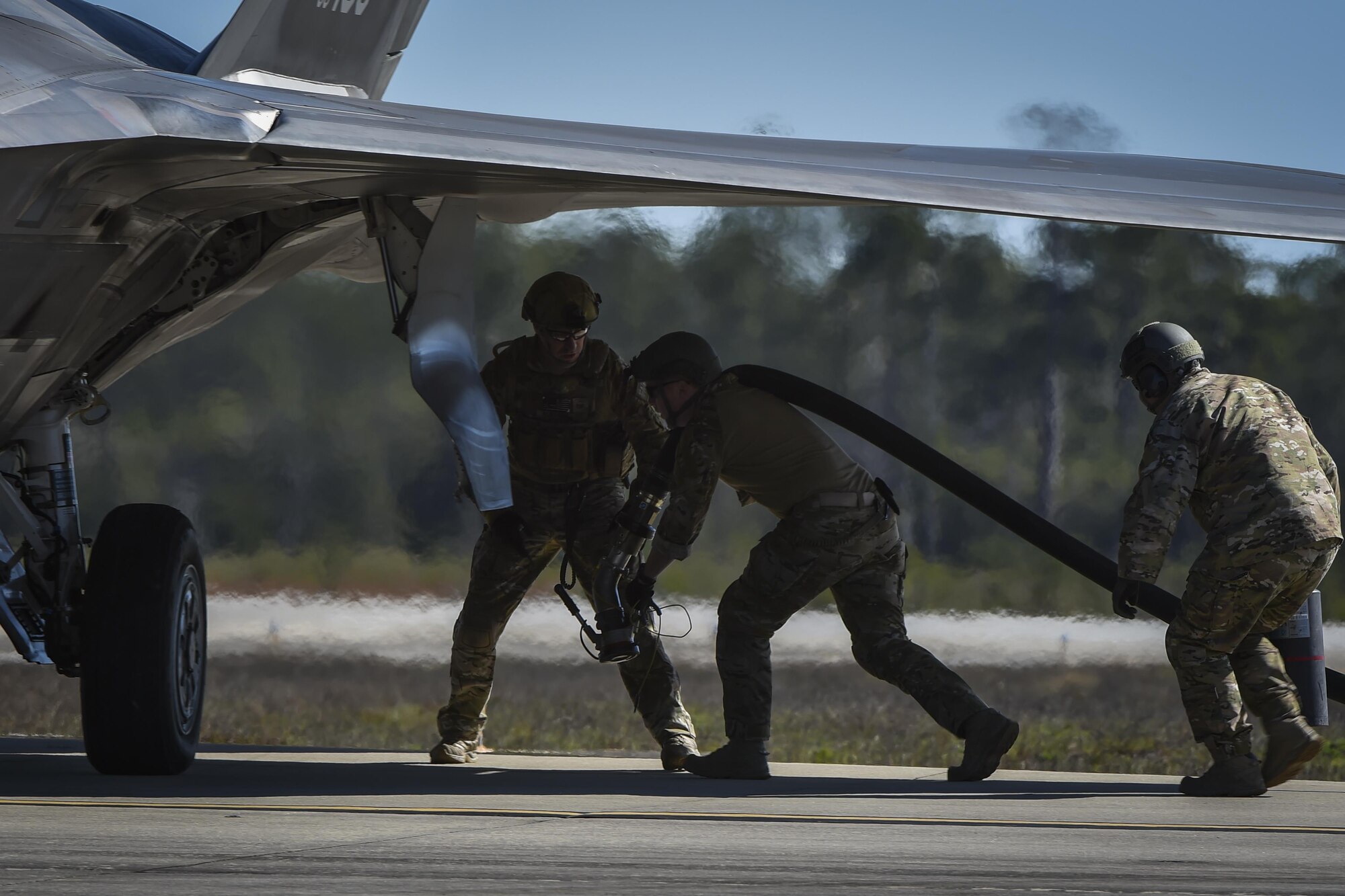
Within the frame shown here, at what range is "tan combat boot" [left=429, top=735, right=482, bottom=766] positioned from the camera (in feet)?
22.6

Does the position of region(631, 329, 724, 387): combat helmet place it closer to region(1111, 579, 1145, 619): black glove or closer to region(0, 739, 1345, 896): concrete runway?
region(0, 739, 1345, 896): concrete runway

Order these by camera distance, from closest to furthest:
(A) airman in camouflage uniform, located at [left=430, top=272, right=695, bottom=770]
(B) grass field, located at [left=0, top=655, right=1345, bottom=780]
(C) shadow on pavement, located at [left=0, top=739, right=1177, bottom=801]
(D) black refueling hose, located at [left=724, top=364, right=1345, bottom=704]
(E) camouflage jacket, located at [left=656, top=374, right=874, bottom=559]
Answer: (C) shadow on pavement, located at [left=0, top=739, right=1177, bottom=801] → (E) camouflage jacket, located at [left=656, top=374, right=874, bottom=559] → (A) airman in camouflage uniform, located at [left=430, top=272, right=695, bottom=770] → (D) black refueling hose, located at [left=724, top=364, right=1345, bottom=704] → (B) grass field, located at [left=0, top=655, right=1345, bottom=780]

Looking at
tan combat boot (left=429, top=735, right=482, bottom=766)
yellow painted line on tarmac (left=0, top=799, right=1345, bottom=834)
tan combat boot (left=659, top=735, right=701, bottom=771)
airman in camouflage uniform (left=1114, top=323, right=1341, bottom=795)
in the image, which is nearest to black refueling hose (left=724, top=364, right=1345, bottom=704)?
airman in camouflage uniform (left=1114, top=323, right=1341, bottom=795)

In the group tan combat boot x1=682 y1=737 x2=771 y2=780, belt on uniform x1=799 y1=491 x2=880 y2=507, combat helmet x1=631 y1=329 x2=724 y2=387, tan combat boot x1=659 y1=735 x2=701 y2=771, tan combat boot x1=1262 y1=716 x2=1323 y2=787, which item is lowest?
tan combat boot x1=659 y1=735 x2=701 y2=771

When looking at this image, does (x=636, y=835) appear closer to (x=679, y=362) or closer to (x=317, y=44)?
(x=679, y=362)

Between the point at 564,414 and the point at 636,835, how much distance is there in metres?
2.74

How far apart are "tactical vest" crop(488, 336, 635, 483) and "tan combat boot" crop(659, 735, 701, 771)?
3.67 feet

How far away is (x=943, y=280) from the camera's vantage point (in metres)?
17.9

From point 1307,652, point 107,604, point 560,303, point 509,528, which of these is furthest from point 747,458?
point 107,604

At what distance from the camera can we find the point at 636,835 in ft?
13.7

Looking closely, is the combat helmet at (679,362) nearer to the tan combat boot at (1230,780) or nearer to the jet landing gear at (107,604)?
the jet landing gear at (107,604)

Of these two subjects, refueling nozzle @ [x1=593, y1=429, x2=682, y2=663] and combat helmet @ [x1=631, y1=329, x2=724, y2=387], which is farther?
combat helmet @ [x1=631, y1=329, x2=724, y2=387]

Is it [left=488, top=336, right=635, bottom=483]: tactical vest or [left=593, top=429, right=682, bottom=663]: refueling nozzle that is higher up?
[left=488, top=336, right=635, bottom=483]: tactical vest

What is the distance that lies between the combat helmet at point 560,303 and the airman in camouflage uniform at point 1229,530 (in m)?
2.15
